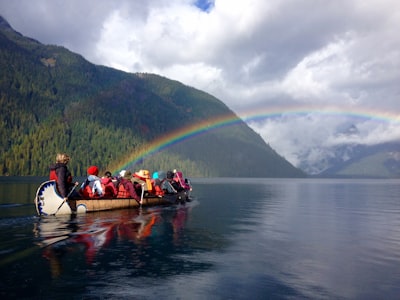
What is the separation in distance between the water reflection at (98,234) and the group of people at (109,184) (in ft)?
8.29

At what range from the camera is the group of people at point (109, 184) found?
89.1 feet

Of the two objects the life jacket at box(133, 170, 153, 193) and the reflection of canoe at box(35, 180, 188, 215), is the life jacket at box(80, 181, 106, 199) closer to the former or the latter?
the reflection of canoe at box(35, 180, 188, 215)

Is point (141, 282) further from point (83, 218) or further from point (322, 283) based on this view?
point (83, 218)

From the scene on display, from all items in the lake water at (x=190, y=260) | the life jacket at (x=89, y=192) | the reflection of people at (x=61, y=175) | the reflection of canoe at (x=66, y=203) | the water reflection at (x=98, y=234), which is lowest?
the lake water at (x=190, y=260)

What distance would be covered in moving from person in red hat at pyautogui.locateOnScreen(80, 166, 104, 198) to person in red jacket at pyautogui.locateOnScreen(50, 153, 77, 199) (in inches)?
179

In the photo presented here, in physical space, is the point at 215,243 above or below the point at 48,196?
below

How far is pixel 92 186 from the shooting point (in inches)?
1298

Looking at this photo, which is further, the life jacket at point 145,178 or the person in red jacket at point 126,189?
the life jacket at point 145,178

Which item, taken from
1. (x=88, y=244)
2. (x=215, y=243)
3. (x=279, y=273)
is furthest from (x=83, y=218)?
(x=279, y=273)

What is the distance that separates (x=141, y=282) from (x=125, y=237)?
884 centimetres

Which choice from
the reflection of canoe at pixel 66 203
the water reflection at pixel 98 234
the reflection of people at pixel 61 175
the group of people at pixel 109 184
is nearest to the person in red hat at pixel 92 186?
the group of people at pixel 109 184

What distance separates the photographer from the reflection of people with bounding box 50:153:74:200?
26766mm

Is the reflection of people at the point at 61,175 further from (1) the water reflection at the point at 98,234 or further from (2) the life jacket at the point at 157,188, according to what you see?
(2) the life jacket at the point at 157,188

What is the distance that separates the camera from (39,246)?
1725 centimetres
